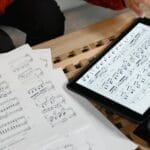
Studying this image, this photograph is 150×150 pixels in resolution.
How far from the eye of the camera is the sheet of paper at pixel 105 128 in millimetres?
648

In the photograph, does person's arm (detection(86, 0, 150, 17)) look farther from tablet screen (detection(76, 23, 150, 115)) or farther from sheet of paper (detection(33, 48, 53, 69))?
sheet of paper (detection(33, 48, 53, 69))

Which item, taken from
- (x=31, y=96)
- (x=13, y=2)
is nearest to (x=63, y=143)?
(x=31, y=96)

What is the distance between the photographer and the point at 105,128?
685 mm

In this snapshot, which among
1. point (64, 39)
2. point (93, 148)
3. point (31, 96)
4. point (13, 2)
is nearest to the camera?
point (93, 148)

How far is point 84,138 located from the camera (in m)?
0.67

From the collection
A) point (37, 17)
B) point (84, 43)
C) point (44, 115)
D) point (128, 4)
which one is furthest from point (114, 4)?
point (44, 115)

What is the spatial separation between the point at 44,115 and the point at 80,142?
0.34ft

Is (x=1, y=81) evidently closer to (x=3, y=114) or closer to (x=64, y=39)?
(x=3, y=114)

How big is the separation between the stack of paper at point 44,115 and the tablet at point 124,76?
4cm

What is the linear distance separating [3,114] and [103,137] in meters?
0.22

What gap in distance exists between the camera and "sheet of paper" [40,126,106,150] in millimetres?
656

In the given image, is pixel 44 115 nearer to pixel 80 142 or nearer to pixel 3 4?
pixel 80 142

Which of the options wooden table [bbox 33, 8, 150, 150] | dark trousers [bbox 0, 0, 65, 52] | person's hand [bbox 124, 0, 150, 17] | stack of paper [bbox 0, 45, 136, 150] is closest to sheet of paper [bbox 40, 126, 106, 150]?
stack of paper [bbox 0, 45, 136, 150]

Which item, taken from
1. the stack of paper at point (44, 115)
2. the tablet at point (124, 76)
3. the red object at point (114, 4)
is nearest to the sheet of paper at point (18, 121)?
the stack of paper at point (44, 115)
